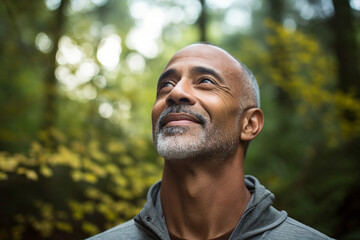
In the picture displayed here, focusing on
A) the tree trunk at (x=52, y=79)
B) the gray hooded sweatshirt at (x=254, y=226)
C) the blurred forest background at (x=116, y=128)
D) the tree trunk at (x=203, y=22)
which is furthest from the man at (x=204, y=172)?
the tree trunk at (x=203, y=22)

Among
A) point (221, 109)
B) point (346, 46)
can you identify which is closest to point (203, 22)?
point (346, 46)

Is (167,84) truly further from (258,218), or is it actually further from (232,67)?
(258,218)

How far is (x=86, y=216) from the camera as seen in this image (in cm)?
672

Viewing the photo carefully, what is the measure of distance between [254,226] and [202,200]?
15.0 inches

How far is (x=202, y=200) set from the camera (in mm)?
1944

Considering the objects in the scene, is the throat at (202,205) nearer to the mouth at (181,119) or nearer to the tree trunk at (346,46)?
the mouth at (181,119)

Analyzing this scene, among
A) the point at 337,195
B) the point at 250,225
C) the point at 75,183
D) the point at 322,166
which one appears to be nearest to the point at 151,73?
the point at 75,183

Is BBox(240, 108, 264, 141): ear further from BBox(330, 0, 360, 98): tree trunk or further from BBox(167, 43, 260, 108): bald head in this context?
BBox(330, 0, 360, 98): tree trunk

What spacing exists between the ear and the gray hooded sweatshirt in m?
0.40

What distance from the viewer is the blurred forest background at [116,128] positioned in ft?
15.2

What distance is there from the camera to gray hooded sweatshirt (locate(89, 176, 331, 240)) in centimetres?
182

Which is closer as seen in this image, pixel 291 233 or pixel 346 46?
pixel 291 233

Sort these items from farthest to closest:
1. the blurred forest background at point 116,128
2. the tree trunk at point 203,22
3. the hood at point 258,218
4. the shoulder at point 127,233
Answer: the tree trunk at point 203,22 < the blurred forest background at point 116,128 < the shoulder at point 127,233 < the hood at point 258,218

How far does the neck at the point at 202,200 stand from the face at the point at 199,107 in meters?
0.12
